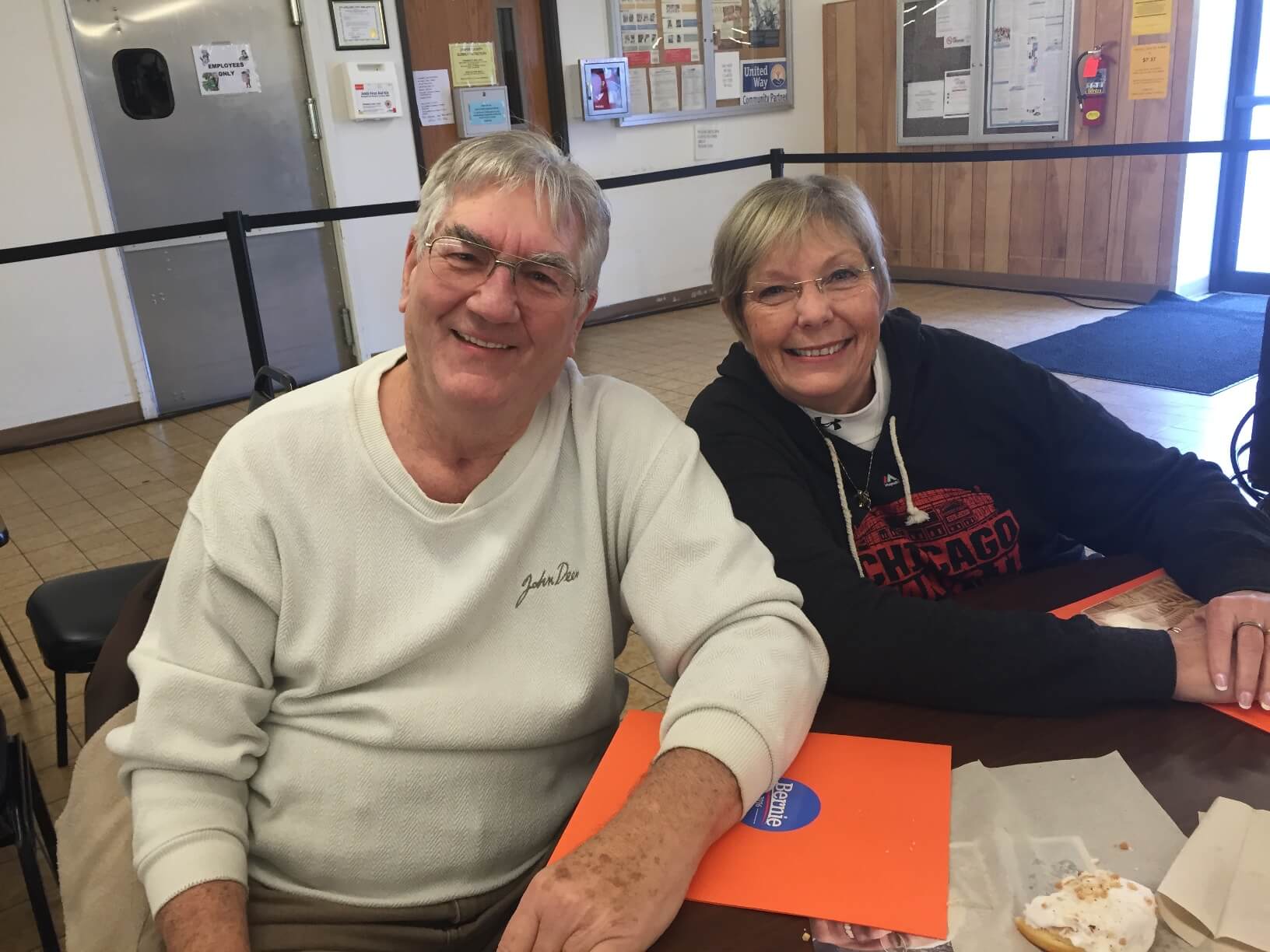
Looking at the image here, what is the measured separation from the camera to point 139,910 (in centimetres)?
100

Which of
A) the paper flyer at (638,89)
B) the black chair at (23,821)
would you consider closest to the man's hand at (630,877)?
the black chair at (23,821)

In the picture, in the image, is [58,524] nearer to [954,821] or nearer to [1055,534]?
[1055,534]

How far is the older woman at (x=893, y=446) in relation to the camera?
126 cm

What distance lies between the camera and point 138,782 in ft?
3.30

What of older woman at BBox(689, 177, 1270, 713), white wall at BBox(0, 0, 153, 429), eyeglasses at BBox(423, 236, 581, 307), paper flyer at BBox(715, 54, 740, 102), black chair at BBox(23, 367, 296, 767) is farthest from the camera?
paper flyer at BBox(715, 54, 740, 102)

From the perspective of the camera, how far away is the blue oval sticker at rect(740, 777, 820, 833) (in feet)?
2.82

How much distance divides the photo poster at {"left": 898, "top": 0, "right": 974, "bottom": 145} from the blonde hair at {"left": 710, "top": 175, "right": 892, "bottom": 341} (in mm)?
5090

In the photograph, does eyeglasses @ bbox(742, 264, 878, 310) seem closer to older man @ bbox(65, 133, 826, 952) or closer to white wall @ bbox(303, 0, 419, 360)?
older man @ bbox(65, 133, 826, 952)

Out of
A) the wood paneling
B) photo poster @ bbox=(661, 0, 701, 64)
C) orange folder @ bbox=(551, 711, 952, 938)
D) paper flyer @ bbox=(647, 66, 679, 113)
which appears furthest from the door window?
orange folder @ bbox=(551, 711, 952, 938)

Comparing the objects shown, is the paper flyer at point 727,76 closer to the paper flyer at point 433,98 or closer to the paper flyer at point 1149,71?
the paper flyer at point 433,98

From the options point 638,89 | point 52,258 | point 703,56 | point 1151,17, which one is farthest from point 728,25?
point 52,258

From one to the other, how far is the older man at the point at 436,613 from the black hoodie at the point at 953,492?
107mm

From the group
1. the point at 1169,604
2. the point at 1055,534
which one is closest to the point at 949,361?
the point at 1055,534

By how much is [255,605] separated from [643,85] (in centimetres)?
547
